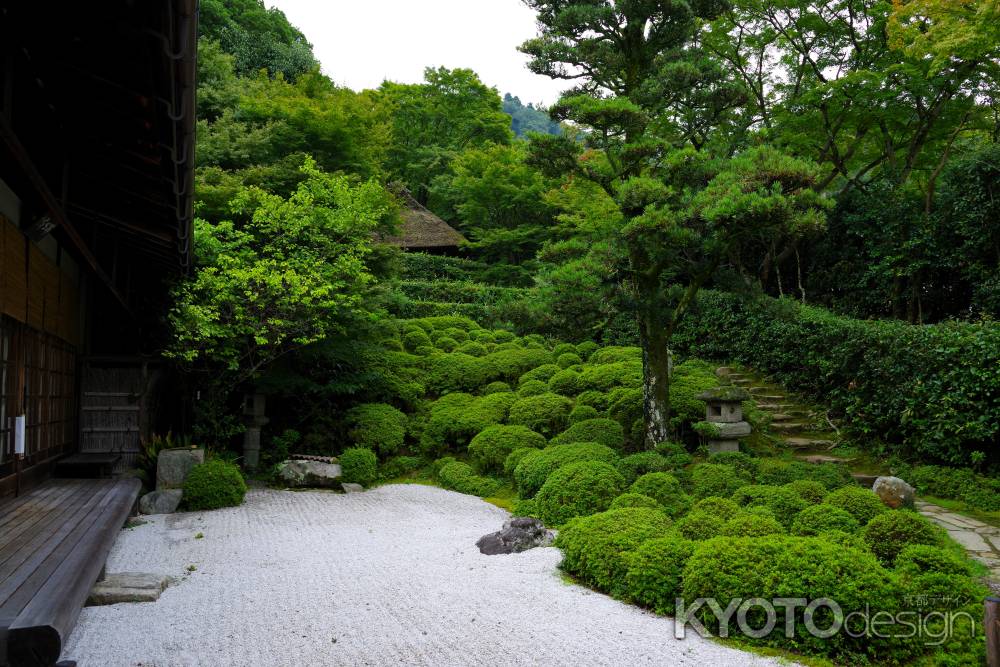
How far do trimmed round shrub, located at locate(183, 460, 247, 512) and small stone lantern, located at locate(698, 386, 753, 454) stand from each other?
682 cm

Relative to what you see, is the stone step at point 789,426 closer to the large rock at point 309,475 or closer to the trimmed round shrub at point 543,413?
the trimmed round shrub at point 543,413

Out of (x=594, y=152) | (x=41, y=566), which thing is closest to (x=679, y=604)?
(x=41, y=566)

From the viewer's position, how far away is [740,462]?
8.62 m

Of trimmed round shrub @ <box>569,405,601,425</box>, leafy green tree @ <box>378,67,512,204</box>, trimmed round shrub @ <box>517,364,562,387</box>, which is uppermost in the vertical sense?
leafy green tree @ <box>378,67,512,204</box>

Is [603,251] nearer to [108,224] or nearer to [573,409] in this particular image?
[573,409]

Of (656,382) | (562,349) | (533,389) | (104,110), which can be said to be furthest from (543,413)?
(104,110)

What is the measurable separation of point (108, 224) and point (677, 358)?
11.6 meters

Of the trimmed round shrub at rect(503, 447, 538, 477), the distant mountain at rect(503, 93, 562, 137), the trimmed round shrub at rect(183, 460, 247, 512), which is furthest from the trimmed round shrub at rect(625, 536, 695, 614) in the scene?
the distant mountain at rect(503, 93, 562, 137)

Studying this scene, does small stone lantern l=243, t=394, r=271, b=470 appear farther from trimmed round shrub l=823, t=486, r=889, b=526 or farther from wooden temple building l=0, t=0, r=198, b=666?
trimmed round shrub l=823, t=486, r=889, b=526

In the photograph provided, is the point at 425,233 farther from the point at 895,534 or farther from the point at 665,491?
the point at 895,534

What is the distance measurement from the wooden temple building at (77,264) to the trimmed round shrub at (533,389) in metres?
6.52

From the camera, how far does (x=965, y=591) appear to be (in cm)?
465

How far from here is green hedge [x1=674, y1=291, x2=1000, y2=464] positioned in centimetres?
824

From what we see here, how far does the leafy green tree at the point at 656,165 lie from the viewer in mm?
8062
